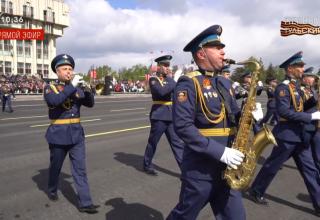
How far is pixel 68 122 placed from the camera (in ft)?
17.9

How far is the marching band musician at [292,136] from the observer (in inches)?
212

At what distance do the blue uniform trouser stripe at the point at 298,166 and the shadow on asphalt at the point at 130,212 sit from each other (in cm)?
160

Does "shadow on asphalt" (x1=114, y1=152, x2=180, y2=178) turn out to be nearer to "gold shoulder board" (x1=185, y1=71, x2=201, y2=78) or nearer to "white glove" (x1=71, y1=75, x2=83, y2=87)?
"white glove" (x1=71, y1=75, x2=83, y2=87)

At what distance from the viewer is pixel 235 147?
10.6 ft

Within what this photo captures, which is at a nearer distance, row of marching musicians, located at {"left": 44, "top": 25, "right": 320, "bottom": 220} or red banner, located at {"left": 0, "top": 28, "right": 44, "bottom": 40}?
row of marching musicians, located at {"left": 44, "top": 25, "right": 320, "bottom": 220}

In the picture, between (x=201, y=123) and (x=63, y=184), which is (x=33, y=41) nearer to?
(x=63, y=184)

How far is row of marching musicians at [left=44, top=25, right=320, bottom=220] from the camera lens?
10.6 feet

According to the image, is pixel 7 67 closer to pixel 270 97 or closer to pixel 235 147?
pixel 270 97

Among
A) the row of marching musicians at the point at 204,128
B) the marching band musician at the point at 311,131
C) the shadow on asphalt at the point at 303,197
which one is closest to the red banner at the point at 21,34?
the row of marching musicians at the point at 204,128

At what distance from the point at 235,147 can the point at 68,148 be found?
296cm

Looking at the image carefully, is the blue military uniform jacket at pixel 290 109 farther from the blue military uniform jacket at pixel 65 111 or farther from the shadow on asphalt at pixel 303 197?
the blue military uniform jacket at pixel 65 111

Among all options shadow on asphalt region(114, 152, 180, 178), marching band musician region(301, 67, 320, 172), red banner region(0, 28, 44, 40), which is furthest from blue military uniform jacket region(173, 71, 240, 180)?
red banner region(0, 28, 44, 40)

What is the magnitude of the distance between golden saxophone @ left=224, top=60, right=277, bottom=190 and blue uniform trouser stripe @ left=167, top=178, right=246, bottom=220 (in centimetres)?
16

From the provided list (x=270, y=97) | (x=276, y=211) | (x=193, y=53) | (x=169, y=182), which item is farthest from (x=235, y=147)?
(x=270, y=97)
